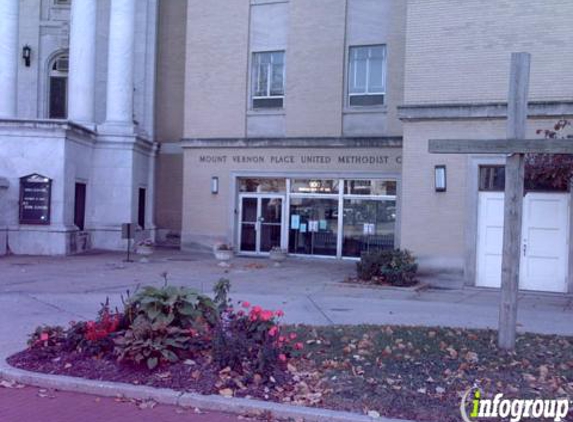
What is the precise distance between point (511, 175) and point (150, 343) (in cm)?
422

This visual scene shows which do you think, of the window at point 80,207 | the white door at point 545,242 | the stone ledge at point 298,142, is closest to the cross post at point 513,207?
the white door at point 545,242

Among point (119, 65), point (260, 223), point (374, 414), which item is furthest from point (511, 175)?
point (119, 65)

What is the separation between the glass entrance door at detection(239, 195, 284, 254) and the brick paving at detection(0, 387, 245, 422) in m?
16.0

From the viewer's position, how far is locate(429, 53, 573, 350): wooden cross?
7.45m

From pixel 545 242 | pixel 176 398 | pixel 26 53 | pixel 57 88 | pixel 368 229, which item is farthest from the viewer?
pixel 57 88

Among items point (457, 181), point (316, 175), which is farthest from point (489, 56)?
point (316, 175)

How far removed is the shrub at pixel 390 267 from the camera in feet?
47.5

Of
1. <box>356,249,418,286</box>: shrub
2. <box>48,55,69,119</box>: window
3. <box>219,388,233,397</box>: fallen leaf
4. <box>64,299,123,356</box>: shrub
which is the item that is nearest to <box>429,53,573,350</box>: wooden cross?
<box>219,388,233,397</box>: fallen leaf

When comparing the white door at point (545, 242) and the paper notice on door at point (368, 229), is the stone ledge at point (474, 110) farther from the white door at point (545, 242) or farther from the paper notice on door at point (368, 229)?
the paper notice on door at point (368, 229)

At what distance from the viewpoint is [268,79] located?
22531 millimetres

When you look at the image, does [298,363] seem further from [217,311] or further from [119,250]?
[119,250]

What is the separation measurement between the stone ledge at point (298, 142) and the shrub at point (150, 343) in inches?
560

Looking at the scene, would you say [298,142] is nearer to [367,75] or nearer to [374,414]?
[367,75]

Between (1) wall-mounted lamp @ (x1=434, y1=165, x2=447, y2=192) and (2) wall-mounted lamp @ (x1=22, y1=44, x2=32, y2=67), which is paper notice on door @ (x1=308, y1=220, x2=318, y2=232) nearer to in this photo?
(1) wall-mounted lamp @ (x1=434, y1=165, x2=447, y2=192)
